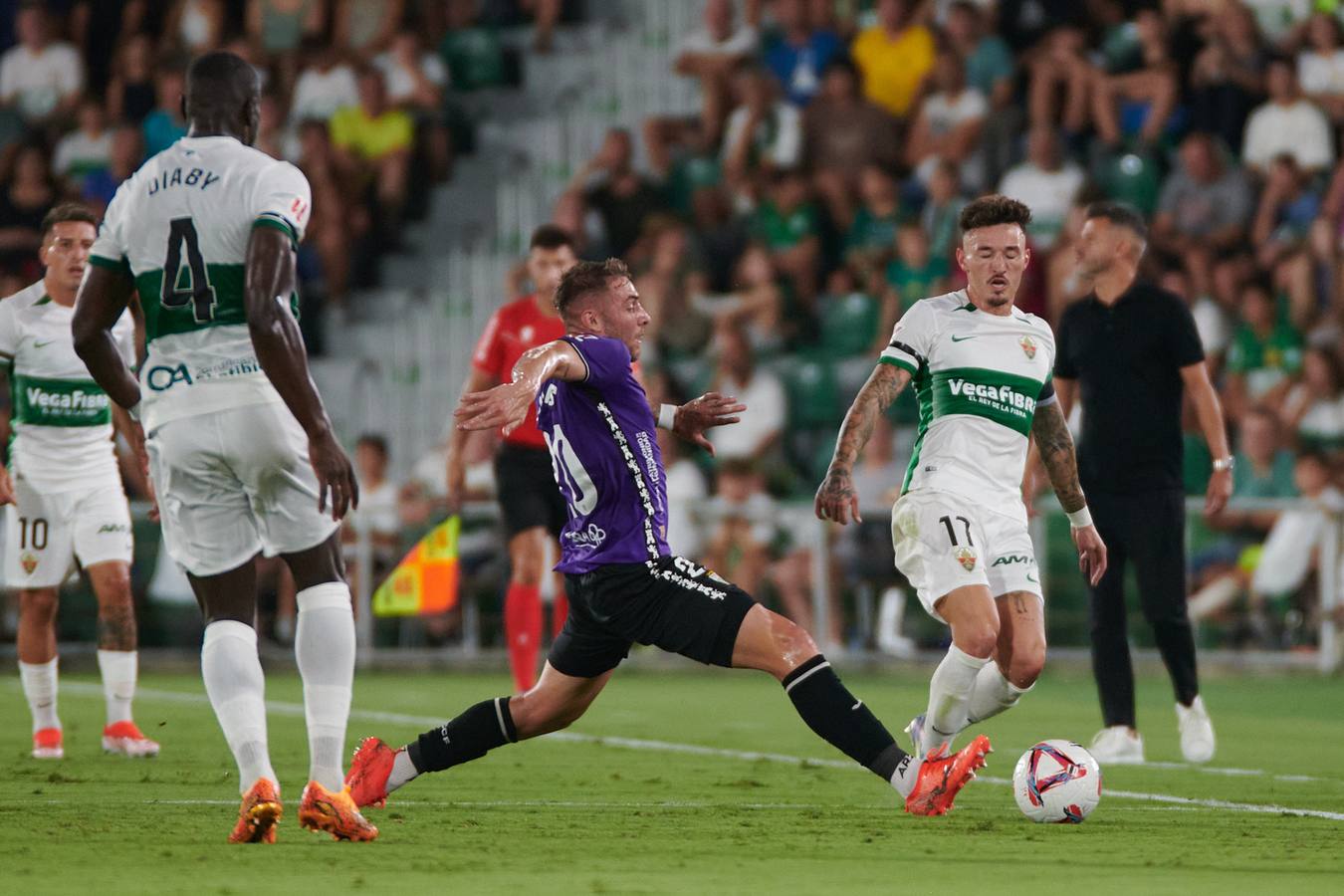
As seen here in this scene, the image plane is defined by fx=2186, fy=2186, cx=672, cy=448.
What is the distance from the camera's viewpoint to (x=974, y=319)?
8266 mm

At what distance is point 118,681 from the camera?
10.1 metres

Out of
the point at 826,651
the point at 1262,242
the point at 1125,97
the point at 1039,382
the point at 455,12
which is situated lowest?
the point at 826,651

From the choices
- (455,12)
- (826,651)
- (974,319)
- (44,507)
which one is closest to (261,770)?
(974,319)

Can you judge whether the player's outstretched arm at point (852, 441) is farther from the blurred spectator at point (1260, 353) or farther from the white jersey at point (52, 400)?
the blurred spectator at point (1260, 353)

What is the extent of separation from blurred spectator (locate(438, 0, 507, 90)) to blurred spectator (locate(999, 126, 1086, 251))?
6965 mm

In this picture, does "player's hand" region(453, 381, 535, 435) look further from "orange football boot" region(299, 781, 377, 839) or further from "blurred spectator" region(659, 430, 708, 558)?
"blurred spectator" region(659, 430, 708, 558)

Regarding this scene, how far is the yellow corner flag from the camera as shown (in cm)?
1472

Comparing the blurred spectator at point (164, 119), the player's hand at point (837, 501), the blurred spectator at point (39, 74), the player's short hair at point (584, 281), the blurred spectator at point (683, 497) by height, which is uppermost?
the blurred spectator at point (39, 74)

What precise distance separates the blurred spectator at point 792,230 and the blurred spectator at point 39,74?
7.44 meters

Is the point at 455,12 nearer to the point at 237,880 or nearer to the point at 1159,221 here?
the point at 1159,221

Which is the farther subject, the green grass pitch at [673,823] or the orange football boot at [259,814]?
the orange football boot at [259,814]

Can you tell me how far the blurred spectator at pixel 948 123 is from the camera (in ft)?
61.7

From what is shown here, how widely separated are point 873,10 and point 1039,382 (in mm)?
13265

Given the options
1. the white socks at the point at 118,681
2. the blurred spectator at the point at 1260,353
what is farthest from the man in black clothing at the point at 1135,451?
the blurred spectator at the point at 1260,353
